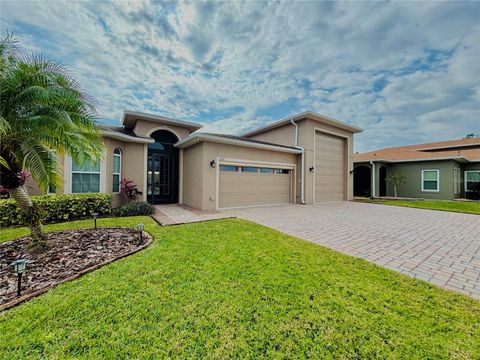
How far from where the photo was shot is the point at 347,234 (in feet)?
19.2

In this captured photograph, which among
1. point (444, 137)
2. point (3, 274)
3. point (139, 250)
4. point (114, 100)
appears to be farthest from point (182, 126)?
point (444, 137)

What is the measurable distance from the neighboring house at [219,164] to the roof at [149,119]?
48 millimetres

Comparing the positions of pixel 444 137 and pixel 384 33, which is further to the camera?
pixel 444 137

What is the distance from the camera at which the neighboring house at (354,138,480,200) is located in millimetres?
15875

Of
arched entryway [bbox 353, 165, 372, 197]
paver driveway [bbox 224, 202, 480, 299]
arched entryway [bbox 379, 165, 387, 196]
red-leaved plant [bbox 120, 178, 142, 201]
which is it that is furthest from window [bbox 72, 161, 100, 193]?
arched entryway [bbox 379, 165, 387, 196]

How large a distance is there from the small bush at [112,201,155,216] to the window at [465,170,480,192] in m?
25.3

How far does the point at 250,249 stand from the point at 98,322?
287cm

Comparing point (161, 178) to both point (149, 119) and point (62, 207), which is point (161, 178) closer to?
point (149, 119)

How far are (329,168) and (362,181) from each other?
8180mm

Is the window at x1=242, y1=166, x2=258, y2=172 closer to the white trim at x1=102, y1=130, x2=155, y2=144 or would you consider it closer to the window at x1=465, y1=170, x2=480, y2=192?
the white trim at x1=102, y1=130, x2=155, y2=144

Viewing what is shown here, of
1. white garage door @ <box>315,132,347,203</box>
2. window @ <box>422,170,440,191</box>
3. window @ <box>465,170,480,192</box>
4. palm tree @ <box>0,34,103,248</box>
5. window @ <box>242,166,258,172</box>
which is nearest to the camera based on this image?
palm tree @ <box>0,34,103,248</box>

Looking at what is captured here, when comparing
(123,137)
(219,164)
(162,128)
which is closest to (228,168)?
(219,164)

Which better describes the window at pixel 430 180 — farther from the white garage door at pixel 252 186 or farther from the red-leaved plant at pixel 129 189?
the red-leaved plant at pixel 129 189

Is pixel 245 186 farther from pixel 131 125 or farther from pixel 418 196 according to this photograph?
pixel 418 196
